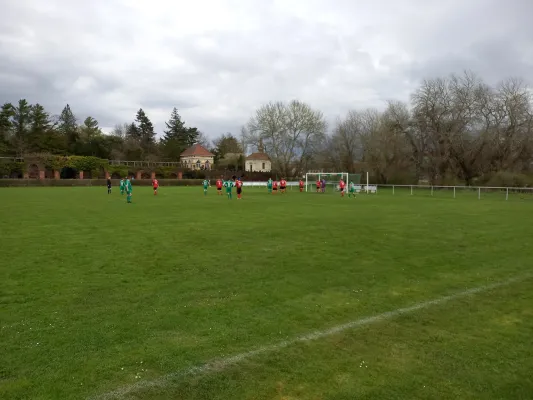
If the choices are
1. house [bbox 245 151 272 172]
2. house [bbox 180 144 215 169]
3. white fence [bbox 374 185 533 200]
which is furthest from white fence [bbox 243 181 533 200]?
house [bbox 180 144 215 169]

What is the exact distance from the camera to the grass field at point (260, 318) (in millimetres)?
3914

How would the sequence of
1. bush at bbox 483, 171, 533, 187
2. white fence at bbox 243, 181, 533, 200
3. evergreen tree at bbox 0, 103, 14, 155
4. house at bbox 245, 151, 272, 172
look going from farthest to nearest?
house at bbox 245, 151, 272, 172
evergreen tree at bbox 0, 103, 14, 155
bush at bbox 483, 171, 533, 187
white fence at bbox 243, 181, 533, 200

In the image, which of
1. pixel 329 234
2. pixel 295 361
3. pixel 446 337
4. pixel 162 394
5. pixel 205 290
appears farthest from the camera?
pixel 329 234

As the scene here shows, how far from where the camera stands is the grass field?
3.91 metres

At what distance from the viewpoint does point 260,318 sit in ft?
18.4

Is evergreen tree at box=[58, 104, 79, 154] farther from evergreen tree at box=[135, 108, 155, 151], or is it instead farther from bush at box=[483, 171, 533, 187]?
bush at box=[483, 171, 533, 187]

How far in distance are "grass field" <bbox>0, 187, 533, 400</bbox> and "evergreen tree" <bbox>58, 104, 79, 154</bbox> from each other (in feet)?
262

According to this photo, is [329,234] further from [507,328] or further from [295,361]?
[295,361]

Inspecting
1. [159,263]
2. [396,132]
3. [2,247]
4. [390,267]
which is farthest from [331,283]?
[396,132]

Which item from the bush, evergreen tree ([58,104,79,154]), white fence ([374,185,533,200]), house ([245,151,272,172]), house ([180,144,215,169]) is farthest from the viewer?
house ([245,151,272,172])

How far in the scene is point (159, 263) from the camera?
887 cm

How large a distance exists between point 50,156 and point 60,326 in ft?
233

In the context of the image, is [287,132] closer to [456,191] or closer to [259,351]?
[456,191]

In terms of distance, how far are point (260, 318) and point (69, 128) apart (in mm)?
102691
